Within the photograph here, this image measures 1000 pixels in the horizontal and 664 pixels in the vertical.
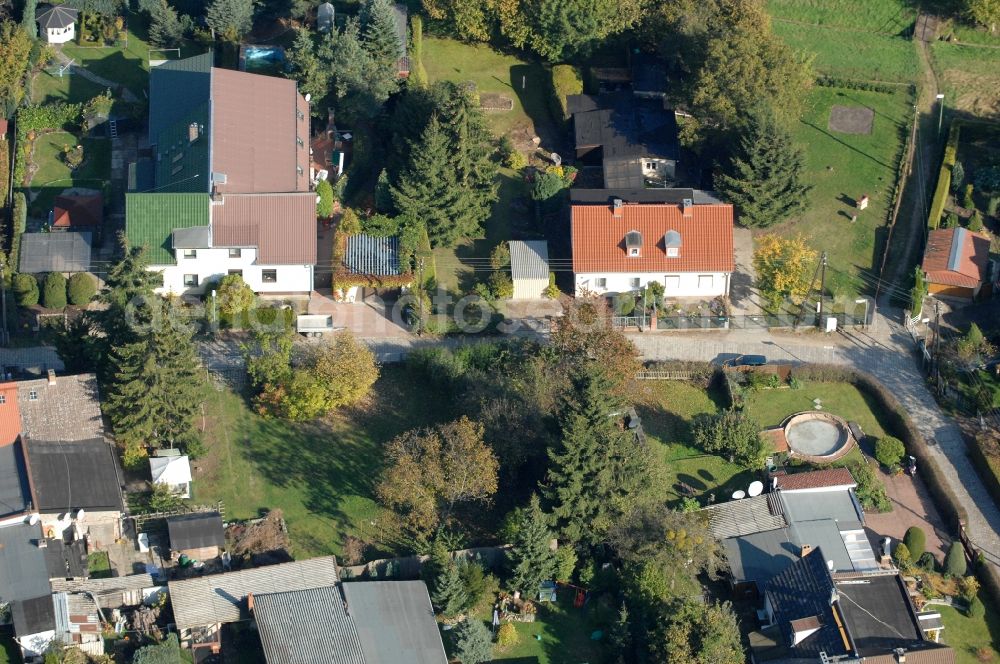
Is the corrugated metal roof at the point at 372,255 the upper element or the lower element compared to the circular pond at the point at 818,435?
upper

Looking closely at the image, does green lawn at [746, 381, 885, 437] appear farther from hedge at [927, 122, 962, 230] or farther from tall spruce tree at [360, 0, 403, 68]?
tall spruce tree at [360, 0, 403, 68]

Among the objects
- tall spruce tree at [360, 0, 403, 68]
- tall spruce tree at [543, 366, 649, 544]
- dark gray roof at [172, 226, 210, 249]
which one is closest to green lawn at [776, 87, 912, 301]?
tall spruce tree at [543, 366, 649, 544]

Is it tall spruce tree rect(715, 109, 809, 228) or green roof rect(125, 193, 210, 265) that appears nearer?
green roof rect(125, 193, 210, 265)

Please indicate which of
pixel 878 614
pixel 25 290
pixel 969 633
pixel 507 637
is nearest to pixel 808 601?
pixel 878 614

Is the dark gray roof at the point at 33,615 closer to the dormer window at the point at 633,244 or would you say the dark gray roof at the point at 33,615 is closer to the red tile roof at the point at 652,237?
the red tile roof at the point at 652,237

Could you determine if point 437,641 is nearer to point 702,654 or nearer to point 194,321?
point 702,654

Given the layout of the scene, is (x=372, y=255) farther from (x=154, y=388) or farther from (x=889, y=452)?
(x=889, y=452)

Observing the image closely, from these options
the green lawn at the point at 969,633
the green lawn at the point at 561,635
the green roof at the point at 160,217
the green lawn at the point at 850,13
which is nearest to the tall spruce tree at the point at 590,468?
the green lawn at the point at 561,635
